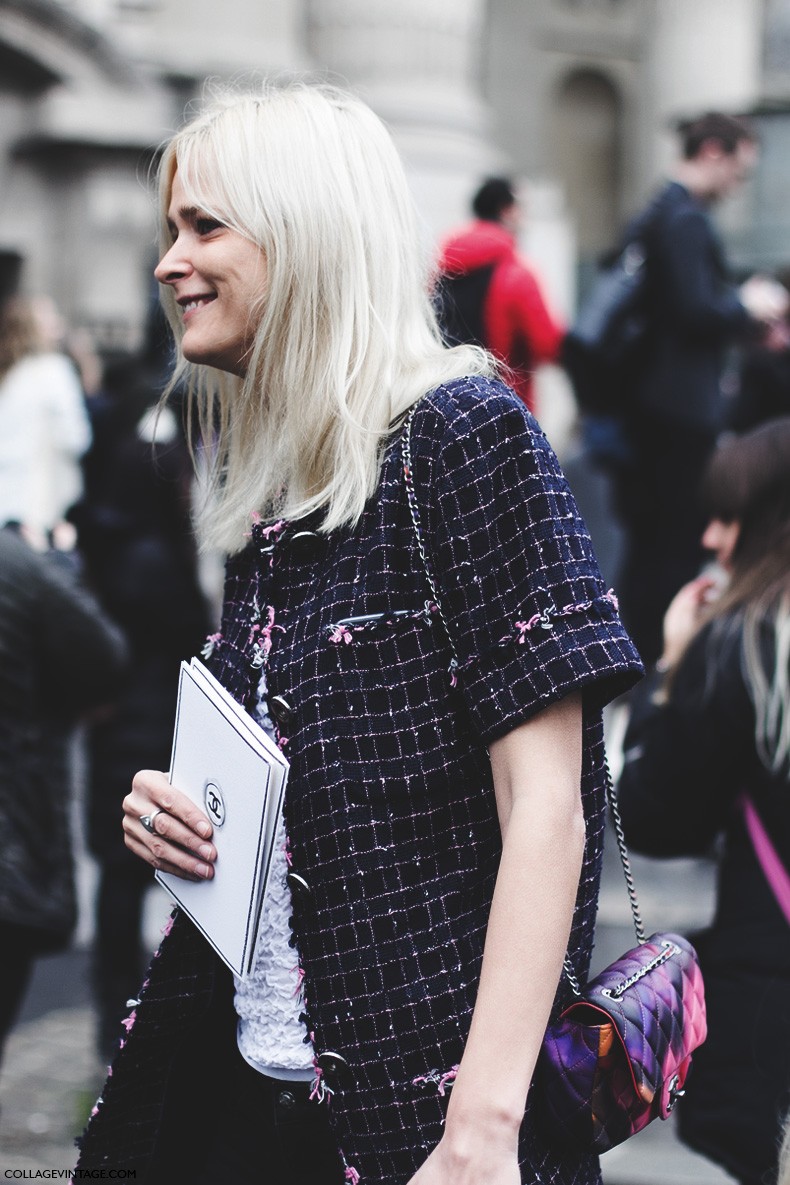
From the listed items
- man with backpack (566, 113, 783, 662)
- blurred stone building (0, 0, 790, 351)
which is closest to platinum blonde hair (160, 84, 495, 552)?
man with backpack (566, 113, 783, 662)

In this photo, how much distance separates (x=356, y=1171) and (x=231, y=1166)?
1.09ft

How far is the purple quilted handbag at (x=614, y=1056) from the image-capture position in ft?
5.62

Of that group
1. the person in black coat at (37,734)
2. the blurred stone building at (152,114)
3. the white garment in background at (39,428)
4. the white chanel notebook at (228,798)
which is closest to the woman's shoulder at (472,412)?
the white chanel notebook at (228,798)

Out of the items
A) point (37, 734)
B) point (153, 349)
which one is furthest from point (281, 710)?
point (153, 349)

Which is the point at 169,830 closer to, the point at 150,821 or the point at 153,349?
the point at 150,821

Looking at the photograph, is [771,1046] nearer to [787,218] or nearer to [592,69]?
[787,218]

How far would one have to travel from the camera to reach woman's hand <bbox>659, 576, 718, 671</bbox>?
310 centimetres

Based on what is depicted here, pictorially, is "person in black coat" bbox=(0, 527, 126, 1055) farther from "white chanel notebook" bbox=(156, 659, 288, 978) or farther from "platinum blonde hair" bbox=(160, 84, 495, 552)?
"platinum blonde hair" bbox=(160, 84, 495, 552)

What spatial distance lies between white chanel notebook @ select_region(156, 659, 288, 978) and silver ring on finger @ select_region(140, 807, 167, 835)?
0.04 metres

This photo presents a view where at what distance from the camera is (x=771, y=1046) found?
2738 millimetres

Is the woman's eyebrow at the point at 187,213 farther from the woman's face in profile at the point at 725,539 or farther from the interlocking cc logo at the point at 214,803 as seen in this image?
the woman's face in profile at the point at 725,539

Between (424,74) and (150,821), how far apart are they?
11444 mm

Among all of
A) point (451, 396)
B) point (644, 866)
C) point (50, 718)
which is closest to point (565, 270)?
point (644, 866)

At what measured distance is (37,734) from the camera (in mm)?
3496
